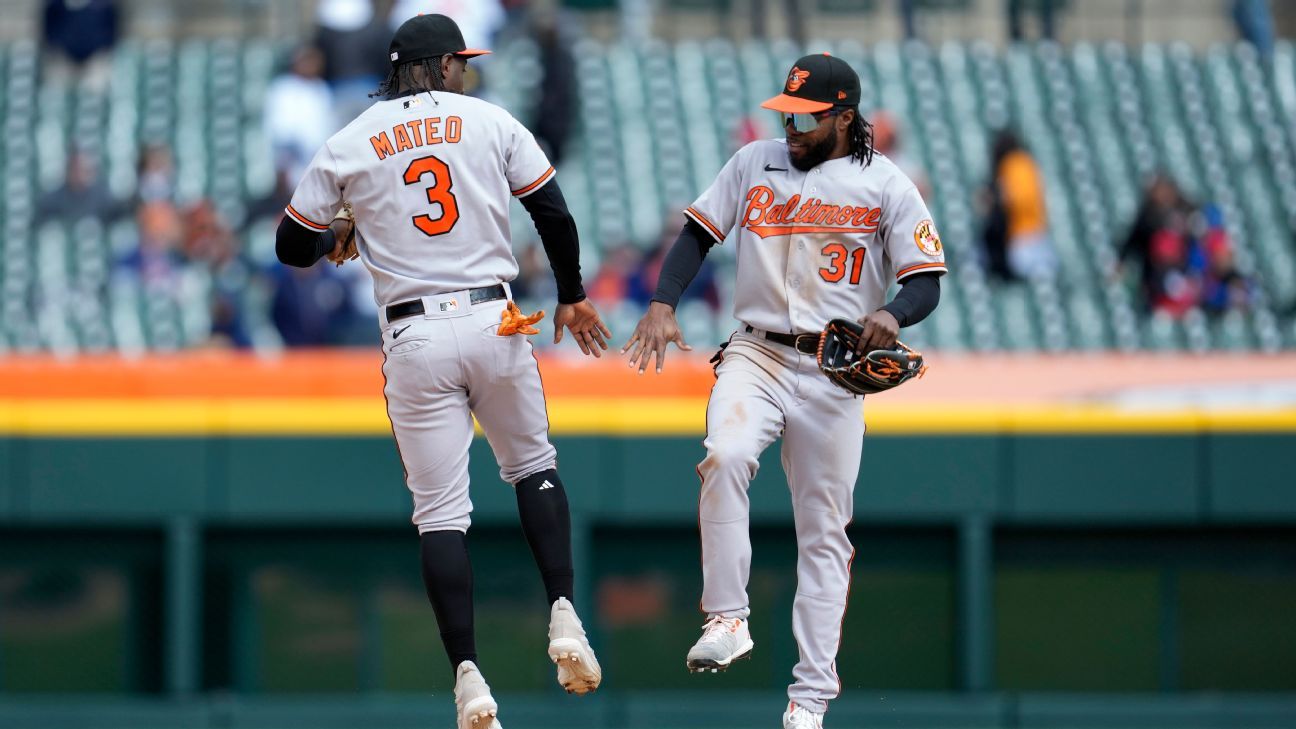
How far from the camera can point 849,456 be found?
21.5ft

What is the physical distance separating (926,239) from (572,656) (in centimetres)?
164

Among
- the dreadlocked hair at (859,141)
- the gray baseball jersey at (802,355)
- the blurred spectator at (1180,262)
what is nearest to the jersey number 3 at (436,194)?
the gray baseball jersey at (802,355)

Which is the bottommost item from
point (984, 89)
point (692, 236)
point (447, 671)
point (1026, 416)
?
point (447, 671)

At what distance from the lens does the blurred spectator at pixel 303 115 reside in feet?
44.1

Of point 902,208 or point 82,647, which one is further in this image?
point 82,647

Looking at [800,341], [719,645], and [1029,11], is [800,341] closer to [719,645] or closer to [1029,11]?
[719,645]

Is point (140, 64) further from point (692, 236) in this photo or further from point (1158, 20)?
point (692, 236)

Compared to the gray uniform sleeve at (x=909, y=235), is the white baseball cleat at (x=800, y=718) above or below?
below

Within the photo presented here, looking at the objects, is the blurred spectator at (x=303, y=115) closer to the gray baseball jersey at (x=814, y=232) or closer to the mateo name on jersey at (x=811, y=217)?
the gray baseball jersey at (x=814, y=232)

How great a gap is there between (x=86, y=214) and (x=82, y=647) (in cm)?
381

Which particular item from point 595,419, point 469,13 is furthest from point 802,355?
point 469,13

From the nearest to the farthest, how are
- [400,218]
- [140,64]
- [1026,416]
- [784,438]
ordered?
[400,218], [784,438], [1026,416], [140,64]

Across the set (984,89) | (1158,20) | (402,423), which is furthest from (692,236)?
(1158,20)

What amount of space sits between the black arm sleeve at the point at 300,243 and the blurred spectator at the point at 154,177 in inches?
290
